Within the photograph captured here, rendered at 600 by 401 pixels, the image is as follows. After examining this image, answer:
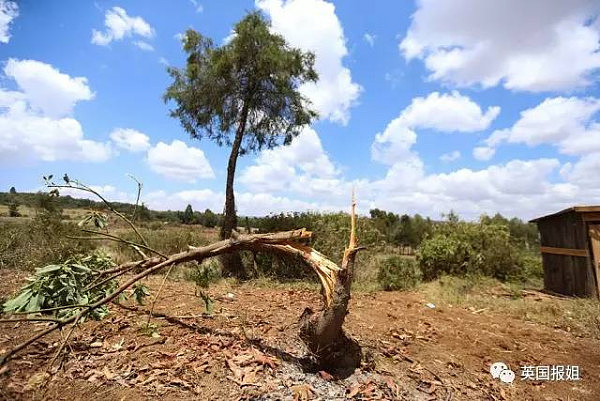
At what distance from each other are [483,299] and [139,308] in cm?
746

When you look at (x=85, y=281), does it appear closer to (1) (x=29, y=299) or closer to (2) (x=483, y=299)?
(1) (x=29, y=299)

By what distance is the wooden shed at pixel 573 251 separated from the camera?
9.45 metres

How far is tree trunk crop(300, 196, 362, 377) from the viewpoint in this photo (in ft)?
12.9

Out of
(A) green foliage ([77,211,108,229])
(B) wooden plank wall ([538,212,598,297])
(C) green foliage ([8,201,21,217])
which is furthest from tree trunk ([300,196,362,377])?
(C) green foliage ([8,201,21,217])

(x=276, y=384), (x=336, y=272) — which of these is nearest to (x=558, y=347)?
(x=336, y=272)

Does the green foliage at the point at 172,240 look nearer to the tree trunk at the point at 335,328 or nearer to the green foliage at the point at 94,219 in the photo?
the green foliage at the point at 94,219

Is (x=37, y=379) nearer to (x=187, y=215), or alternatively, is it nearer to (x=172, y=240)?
(x=172, y=240)

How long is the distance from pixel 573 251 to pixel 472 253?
8.88 feet

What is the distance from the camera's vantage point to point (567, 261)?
10.4 m

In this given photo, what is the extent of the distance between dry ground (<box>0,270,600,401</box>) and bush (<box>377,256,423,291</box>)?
3496 mm

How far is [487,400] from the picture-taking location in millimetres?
3990

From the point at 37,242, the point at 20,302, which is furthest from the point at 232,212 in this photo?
the point at 20,302

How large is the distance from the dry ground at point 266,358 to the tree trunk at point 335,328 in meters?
0.17

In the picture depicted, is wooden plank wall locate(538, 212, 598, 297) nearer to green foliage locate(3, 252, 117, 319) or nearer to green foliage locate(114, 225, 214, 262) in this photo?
green foliage locate(114, 225, 214, 262)
